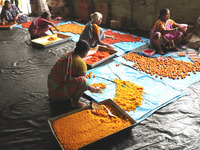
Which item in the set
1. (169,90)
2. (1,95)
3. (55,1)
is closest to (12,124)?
(1,95)

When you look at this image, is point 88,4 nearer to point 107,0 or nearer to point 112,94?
point 107,0

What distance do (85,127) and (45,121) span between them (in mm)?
695

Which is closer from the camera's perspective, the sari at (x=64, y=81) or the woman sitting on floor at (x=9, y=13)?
the sari at (x=64, y=81)

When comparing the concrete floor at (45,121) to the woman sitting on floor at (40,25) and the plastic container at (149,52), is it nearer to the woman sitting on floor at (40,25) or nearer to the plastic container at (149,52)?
the plastic container at (149,52)

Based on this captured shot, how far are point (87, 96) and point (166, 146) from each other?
1430 millimetres

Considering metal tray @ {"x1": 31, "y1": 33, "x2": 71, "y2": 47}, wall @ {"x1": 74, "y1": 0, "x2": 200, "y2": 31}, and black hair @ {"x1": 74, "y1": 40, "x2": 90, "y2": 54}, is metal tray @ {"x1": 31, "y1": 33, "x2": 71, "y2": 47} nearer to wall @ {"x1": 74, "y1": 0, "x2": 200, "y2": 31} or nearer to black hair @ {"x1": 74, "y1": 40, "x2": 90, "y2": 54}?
wall @ {"x1": 74, "y1": 0, "x2": 200, "y2": 31}

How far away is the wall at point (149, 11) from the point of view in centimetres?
504

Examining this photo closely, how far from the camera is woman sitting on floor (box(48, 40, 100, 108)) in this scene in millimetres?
2160

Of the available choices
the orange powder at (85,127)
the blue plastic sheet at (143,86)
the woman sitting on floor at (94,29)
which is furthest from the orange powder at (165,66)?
the orange powder at (85,127)

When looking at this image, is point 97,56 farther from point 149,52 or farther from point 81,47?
point 81,47

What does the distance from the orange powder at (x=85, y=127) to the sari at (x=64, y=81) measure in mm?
336

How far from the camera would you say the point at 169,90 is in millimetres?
2893

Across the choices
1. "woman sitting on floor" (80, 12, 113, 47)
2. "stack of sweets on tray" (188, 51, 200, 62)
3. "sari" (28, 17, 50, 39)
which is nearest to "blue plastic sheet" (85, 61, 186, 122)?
"woman sitting on floor" (80, 12, 113, 47)

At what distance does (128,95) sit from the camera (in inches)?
108
